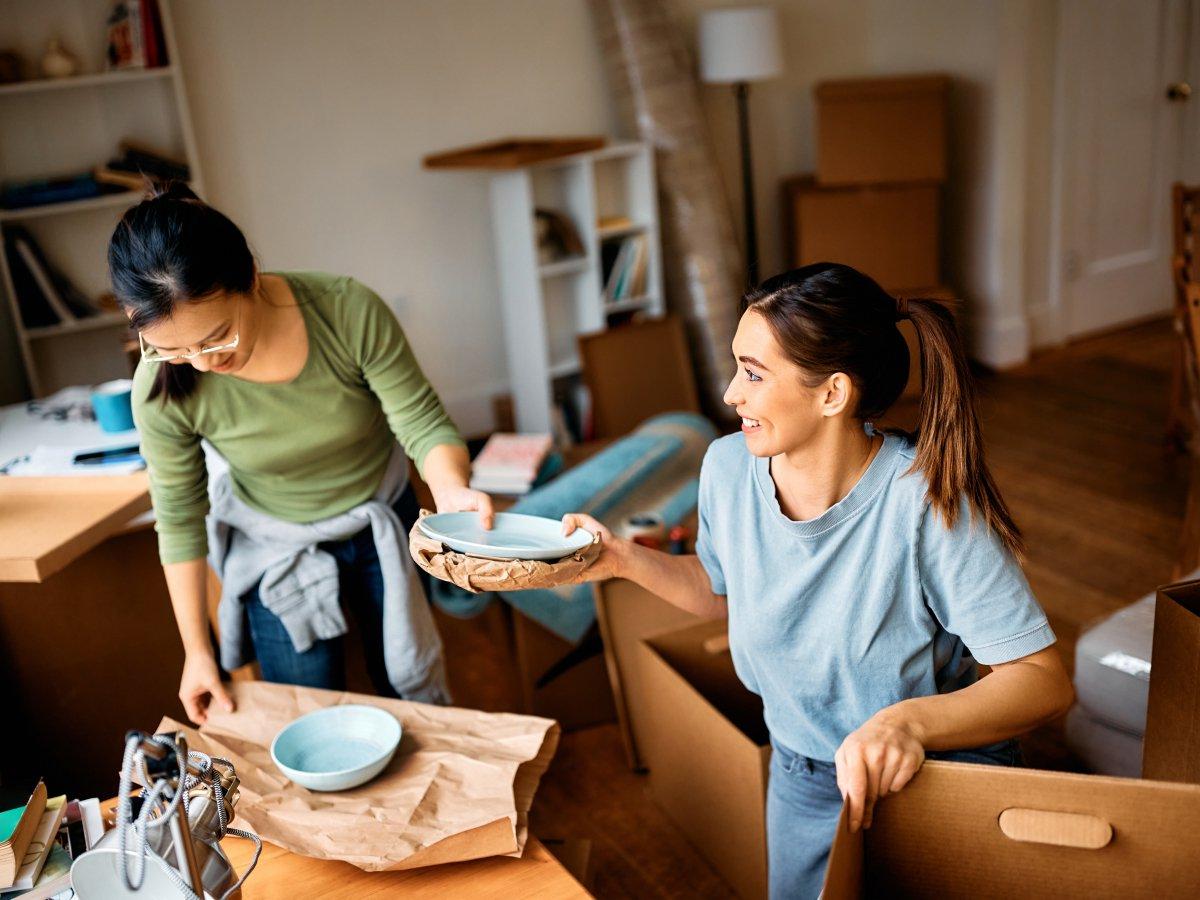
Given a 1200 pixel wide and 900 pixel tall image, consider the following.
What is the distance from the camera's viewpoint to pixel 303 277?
166 cm

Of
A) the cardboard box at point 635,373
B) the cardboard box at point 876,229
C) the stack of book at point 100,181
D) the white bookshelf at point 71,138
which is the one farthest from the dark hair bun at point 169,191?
the cardboard box at point 876,229

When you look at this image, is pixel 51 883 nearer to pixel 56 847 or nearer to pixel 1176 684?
pixel 56 847

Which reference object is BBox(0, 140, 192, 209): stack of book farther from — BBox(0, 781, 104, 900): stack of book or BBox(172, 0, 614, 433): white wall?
BBox(0, 781, 104, 900): stack of book

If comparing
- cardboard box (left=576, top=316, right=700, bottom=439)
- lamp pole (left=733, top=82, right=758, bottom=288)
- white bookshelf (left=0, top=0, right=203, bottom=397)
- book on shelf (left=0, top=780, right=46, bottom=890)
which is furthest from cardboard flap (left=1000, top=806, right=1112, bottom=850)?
lamp pole (left=733, top=82, right=758, bottom=288)

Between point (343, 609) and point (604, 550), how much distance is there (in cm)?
68

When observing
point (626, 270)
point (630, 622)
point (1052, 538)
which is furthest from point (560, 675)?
point (626, 270)

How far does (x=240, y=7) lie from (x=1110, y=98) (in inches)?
140

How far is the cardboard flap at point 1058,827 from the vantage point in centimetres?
104

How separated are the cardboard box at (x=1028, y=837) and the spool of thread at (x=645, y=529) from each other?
4.51 ft

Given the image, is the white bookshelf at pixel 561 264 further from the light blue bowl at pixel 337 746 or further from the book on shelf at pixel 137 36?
the light blue bowl at pixel 337 746

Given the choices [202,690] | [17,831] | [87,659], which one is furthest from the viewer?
[87,659]

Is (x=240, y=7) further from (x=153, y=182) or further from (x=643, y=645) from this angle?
(x=643, y=645)

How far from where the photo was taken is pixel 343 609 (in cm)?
186

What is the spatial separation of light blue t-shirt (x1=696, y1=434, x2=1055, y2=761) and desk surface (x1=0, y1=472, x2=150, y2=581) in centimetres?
96
